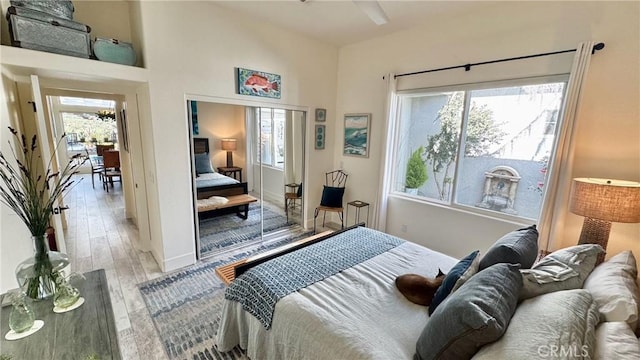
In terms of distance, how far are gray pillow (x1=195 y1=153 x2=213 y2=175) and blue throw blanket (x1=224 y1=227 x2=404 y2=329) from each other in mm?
1721

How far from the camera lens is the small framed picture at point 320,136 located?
421 cm

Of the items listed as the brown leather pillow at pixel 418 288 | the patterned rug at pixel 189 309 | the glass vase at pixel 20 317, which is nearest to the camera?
the glass vase at pixel 20 317

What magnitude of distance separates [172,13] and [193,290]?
2.84 metres

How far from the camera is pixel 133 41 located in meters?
2.78

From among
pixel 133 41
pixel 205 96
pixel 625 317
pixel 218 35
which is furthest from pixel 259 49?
pixel 625 317

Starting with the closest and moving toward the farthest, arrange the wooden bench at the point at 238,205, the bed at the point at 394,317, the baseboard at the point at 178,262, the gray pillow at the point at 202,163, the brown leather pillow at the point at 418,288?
the bed at the point at 394,317, the brown leather pillow at the point at 418,288, the baseboard at the point at 178,262, the gray pillow at the point at 202,163, the wooden bench at the point at 238,205

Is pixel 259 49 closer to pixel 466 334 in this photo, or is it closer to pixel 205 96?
pixel 205 96

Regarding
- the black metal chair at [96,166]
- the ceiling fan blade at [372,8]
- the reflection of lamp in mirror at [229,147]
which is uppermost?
the ceiling fan blade at [372,8]

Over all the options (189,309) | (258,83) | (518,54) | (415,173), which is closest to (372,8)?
(518,54)

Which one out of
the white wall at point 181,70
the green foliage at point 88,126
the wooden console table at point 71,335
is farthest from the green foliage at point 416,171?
the green foliage at point 88,126

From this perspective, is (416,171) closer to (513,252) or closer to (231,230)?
(513,252)

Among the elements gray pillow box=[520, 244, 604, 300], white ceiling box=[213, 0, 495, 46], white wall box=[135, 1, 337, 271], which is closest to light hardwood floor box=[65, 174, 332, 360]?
white wall box=[135, 1, 337, 271]

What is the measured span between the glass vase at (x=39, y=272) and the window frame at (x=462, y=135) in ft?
A: 11.3

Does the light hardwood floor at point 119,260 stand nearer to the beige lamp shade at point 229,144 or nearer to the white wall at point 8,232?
the white wall at point 8,232
